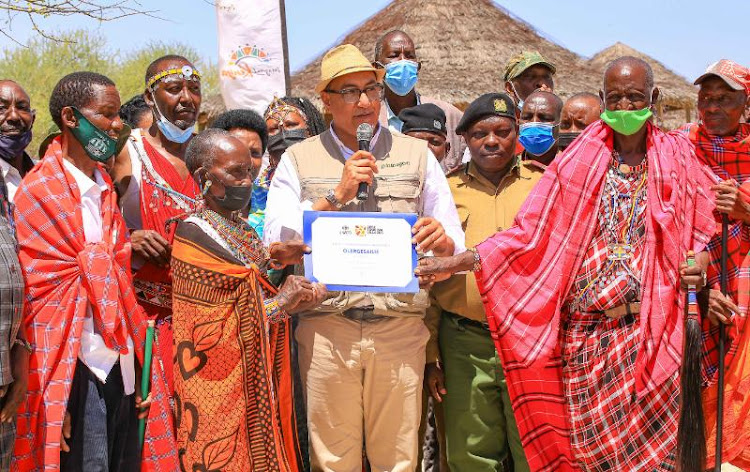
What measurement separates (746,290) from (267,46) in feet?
21.5

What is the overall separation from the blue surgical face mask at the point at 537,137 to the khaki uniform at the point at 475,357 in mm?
976

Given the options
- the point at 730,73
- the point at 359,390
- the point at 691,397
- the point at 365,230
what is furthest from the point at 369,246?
the point at 730,73

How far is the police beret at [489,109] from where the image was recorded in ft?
15.6

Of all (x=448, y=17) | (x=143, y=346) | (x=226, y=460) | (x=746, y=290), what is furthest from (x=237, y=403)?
(x=448, y=17)

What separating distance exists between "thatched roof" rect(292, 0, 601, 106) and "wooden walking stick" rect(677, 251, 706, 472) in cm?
864

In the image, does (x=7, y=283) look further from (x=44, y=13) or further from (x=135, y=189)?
(x=44, y=13)

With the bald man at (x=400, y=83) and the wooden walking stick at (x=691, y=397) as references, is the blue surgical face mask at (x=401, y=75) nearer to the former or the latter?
the bald man at (x=400, y=83)

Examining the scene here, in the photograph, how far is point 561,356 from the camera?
451cm

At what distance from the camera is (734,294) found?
4.70 m

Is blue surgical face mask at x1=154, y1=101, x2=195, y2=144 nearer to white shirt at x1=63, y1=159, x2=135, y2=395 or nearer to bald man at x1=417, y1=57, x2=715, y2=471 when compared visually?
white shirt at x1=63, y1=159, x2=135, y2=395

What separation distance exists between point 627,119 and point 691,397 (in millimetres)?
1486

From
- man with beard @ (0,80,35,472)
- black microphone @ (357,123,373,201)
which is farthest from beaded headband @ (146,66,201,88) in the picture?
man with beard @ (0,80,35,472)

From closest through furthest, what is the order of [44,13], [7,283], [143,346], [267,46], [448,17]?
[7,283] < [143,346] < [44,13] < [267,46] < [448,17]

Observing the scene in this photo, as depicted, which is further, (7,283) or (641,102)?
(641,102)
